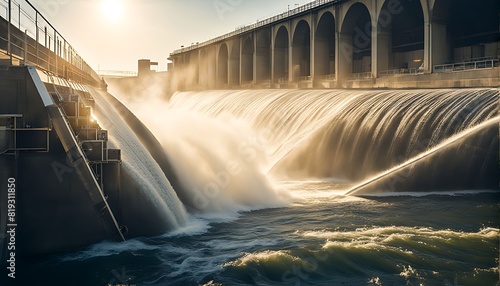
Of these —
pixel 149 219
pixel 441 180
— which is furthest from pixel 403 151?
pixel 149 219

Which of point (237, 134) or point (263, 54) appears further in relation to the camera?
point (263, 54)

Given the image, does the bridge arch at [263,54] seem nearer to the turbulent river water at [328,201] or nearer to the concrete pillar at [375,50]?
the concrete pillar at [375,50]

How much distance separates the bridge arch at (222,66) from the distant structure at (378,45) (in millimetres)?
9127

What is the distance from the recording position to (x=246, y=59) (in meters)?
74.0

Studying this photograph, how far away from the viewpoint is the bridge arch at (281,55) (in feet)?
208

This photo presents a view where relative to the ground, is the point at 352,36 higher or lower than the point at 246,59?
lower

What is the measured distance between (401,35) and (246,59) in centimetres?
2845

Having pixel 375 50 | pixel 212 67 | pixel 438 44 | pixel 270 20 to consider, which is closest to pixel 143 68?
pixel 212 67

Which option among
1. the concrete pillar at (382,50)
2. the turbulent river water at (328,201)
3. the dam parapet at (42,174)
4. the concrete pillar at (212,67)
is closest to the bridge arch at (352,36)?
the concrete pillar at (382,50)

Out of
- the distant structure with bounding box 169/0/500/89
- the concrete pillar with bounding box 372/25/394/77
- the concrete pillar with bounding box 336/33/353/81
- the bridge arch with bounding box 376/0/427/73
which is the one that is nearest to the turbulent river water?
the distant structure with bounding box 169/0/500/89

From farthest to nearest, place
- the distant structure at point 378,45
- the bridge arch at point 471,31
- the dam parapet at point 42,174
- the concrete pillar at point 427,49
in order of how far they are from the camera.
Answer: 1. the bridge arch at point 471,31
2. the distant structure at point 378,45
3. the concrete pillar at point 427,49
4. the dam parapet at point 42,174

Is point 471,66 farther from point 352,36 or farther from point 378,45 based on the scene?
point 352,36

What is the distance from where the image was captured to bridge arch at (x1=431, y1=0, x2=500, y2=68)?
42.2 metres

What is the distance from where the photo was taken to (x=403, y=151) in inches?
870
